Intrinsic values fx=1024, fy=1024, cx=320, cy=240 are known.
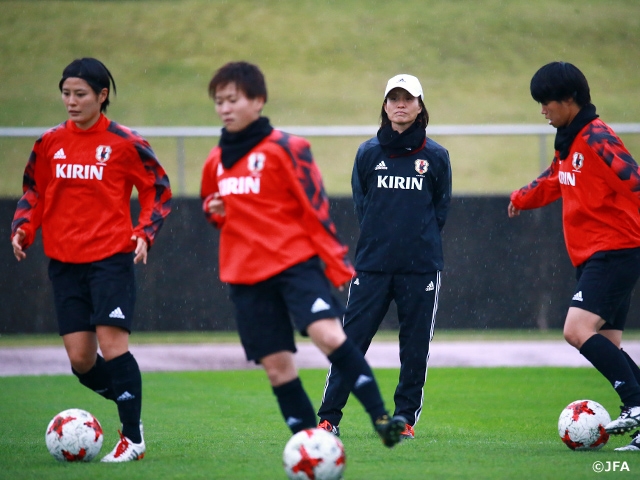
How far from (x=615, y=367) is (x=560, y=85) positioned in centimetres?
168

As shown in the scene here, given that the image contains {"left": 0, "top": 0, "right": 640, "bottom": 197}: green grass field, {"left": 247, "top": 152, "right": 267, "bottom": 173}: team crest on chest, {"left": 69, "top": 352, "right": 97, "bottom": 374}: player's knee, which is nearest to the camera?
{"left": 247, "top": 152, "right": 267, "bottom": 173}: team crest on chest

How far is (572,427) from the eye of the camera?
5.89 m

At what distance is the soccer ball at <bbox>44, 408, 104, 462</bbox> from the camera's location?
561 cm

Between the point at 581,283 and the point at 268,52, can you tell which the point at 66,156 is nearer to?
the point at 581,283

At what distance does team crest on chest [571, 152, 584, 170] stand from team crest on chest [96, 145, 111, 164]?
2729 millimetres

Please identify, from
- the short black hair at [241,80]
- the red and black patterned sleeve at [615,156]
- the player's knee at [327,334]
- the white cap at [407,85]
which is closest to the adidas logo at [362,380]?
the player's knee at [327,334]

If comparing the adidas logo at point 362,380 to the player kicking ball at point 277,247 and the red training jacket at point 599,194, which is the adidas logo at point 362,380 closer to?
the player kicking ball at point 277,247

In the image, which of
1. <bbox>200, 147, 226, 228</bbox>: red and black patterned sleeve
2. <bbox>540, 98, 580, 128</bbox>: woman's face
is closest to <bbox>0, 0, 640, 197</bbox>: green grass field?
<bbox>540, 98, 580, 128</bbox>: woman's face

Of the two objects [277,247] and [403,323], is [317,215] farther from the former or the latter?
[403,323]

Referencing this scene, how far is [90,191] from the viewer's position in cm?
583

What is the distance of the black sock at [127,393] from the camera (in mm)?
5719

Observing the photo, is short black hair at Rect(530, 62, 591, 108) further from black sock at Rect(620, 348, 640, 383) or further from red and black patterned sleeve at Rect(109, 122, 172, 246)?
red and black patterned sleeve at Rect(109, 122, 172, 246)

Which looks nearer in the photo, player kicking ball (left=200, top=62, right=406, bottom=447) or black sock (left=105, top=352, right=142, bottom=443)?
player kicking ball (left=200, top=62, right=406, bottom=447)

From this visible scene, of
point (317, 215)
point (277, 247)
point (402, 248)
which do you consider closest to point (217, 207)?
point (277, 247)
